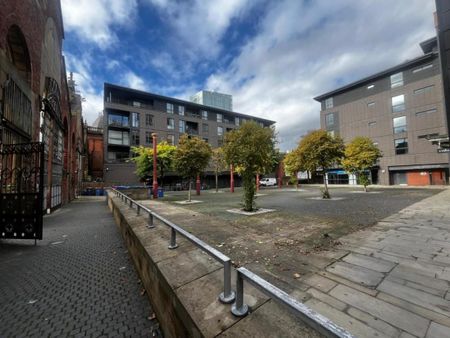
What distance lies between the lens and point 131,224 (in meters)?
5.41

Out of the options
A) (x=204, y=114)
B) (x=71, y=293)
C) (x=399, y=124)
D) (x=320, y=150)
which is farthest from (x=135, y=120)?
(x=399, y=124)

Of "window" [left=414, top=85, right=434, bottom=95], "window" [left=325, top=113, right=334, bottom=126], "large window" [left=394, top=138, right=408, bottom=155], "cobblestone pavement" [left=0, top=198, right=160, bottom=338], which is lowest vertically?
"cobblestone pavement" [left=0, top=198, right=160, bottom=338]

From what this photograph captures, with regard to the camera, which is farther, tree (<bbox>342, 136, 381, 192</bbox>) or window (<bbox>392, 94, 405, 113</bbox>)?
window (<bbox>392, 94, 405, 113</bbox>)

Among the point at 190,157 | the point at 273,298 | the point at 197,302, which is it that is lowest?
the point at 197,302

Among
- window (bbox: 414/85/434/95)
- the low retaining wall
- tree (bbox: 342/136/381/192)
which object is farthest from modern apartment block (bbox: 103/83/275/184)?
the low retaining wall

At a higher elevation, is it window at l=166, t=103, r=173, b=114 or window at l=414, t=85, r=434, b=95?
window at l=166, t=103, r=173, b=114

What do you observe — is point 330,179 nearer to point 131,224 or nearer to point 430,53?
point 430,53

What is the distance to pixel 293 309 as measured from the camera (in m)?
1.28

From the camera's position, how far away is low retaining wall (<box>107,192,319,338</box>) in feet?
5.46

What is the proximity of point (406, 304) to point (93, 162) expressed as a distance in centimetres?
4826

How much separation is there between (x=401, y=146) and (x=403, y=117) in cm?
456

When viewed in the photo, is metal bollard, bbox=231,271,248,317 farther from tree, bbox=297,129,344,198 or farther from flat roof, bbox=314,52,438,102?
flat roof, bbox=314,52,438,102

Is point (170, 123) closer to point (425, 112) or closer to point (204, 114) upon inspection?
point (204, 114)

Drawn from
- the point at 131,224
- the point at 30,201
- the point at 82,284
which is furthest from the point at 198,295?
the point at 30,201
